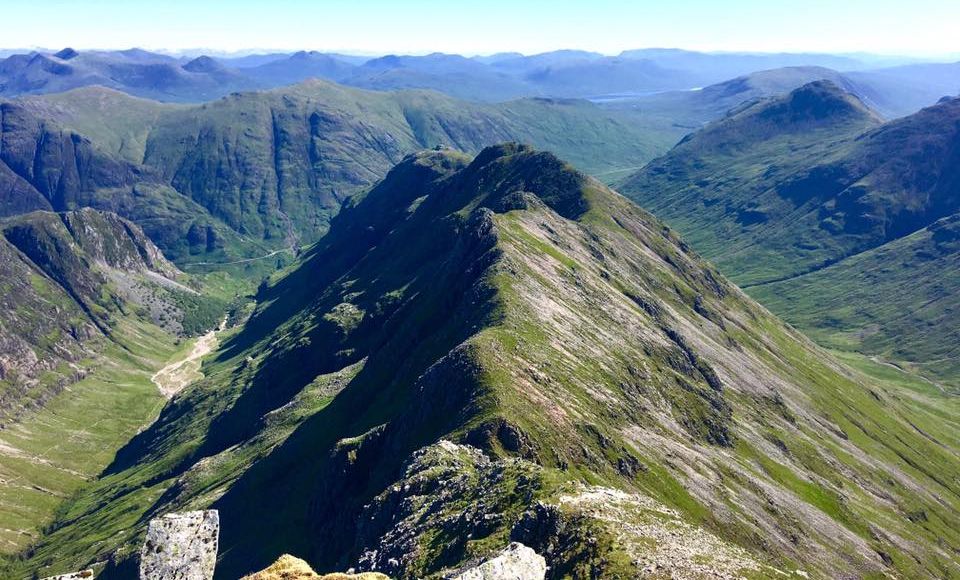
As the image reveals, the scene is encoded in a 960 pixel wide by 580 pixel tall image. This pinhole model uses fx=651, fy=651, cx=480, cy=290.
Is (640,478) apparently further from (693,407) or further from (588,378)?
(693,407)

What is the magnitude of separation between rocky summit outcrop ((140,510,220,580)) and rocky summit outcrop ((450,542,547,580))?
12.6 meters

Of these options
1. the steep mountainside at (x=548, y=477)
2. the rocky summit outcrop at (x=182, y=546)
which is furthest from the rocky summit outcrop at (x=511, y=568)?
the steep mountainside at (x=548, y=477)

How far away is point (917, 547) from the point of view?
177250mm

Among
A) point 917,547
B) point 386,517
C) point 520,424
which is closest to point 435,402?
point 520,424

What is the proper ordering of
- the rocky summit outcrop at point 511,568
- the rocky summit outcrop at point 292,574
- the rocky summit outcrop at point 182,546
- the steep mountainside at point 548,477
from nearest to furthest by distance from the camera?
the rocky summit outcrop at point 182,546 → the rocky summit outcrop at point 292,574 → the rocky summit outcrop at point 511,568 → the steep mountainside at point 548,477

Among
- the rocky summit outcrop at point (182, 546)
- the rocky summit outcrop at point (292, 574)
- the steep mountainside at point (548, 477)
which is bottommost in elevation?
the steep mountainside at point (548, 477)

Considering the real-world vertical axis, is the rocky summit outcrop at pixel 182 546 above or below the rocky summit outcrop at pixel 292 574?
above

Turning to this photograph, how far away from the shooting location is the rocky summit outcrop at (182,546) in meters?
31.0

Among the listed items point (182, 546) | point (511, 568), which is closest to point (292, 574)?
point (182, 546)

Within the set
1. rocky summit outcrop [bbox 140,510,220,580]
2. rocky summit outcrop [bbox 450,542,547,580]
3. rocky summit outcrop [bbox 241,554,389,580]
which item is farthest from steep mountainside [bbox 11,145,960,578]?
rocky summit outcrop [bbox 140,510,220,580]

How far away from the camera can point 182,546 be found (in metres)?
32.2

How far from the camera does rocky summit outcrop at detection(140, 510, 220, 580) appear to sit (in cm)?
3098

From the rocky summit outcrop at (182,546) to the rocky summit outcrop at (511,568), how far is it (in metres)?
12.6

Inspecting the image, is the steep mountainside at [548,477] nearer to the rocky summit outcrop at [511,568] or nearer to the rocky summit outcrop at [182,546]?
the rocky summit outcrop at [511,568]
